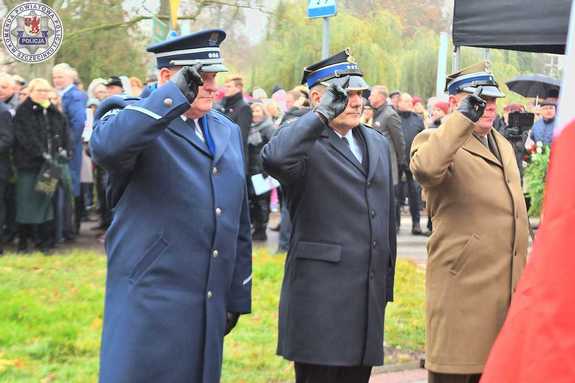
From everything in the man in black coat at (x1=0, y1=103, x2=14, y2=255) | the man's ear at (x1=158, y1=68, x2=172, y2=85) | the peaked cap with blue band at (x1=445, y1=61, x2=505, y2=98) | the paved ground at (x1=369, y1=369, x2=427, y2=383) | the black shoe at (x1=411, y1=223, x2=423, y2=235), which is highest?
the man's ear at (x1=158, y1=68, x2=172, y2=85)

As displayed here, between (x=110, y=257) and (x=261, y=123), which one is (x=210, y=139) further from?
(x=261, y=123)

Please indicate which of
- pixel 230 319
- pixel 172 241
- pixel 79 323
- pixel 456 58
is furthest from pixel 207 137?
pixel 79 323

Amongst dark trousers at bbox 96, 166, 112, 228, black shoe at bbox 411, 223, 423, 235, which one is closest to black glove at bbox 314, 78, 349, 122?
dark trousers at bbox 96, 166, 112, 228

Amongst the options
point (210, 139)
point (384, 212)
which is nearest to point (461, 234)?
point (384, 212)

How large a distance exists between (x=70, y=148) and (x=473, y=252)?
6608 mm

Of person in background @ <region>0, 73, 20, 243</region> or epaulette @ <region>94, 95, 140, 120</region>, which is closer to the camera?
epaulette @ <region>94, 95, 140, 120</region>

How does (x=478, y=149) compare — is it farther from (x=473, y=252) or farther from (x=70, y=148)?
(x=70, y=148)

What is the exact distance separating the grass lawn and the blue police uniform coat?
7.22ft

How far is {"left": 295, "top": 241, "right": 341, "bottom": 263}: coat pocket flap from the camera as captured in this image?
4.33m

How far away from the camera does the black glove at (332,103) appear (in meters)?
4.13

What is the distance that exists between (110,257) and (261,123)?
8.28 m

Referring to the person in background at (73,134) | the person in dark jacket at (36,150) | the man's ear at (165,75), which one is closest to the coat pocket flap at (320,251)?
the man's ear at (165,75)

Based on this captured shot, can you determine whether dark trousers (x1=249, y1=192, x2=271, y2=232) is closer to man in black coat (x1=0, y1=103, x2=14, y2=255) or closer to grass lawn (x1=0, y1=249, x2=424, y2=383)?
grass lawn (x1=0, y1=249, x2=424, y2=383)

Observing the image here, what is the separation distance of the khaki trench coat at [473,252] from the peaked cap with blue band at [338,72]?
0.44m
